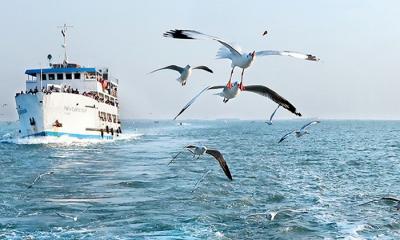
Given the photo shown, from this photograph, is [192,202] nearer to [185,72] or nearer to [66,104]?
[185,72]

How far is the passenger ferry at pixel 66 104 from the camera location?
184 feet

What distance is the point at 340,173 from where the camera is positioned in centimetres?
3825

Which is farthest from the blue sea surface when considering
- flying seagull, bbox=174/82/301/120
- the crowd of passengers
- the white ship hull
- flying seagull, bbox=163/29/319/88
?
the crowd of passengers

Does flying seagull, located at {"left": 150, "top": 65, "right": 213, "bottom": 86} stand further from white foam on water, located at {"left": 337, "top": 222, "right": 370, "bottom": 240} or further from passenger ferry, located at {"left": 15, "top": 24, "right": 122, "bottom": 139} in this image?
passenger ferry, located at {"left": 15, "top": 24, "right": 122, "bottom": 139}

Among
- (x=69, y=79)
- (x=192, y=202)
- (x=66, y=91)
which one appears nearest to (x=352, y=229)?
(x=192, y=202)

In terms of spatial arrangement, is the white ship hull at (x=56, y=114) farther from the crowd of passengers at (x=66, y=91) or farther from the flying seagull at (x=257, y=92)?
the flying seagull at (x=257, y=92)

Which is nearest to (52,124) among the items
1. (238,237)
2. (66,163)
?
(66,163)

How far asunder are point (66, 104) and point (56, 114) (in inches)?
62.2

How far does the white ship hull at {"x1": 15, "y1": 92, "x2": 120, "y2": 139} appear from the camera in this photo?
55625 mm

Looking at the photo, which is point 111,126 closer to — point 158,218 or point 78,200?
point 78,200

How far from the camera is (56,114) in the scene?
184 feet

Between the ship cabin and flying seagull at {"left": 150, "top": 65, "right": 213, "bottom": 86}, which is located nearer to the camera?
flying seagull at {"left": 150, "top": 65, "right": 213, "bottom": 86}

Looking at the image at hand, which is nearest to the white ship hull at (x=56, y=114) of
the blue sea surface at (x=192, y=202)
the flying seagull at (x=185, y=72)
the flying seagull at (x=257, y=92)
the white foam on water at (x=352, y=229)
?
the blue sea surface at (x=192, y=202)

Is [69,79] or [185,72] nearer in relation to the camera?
[185,72]
